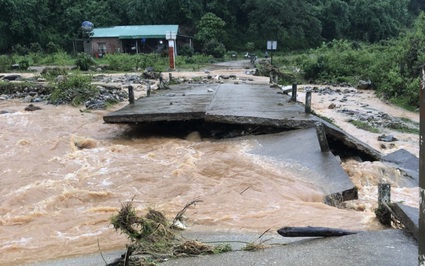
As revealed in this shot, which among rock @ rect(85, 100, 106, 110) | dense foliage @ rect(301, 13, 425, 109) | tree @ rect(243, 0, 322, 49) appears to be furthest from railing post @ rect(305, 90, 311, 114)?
tree @ rect(243, 0, 322, 49)

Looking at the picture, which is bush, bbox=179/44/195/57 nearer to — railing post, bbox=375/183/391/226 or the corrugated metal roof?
the corrugated metal roof

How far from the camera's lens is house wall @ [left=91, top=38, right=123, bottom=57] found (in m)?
43.8

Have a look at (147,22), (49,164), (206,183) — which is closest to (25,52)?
(147,22)

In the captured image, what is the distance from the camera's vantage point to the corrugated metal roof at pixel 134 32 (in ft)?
140

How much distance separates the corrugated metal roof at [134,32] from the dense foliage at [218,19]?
4.33 m

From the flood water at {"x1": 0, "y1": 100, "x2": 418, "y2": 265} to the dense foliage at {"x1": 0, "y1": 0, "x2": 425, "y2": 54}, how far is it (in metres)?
37.7

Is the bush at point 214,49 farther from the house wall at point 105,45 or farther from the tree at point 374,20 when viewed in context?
the tree at point 374,20

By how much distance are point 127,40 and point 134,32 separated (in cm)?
133

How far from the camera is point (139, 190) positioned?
7293mm

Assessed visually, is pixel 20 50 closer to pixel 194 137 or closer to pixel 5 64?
pixel 5 64

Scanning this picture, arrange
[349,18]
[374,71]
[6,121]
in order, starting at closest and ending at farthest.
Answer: [6,121] → [374,71] → [349,18]

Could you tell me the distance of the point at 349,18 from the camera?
2157 inches

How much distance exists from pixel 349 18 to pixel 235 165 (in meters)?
52.2

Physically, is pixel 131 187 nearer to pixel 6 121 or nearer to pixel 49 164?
pixel 49 164
